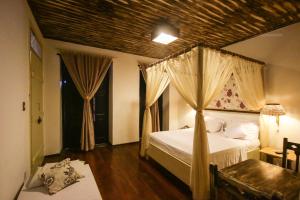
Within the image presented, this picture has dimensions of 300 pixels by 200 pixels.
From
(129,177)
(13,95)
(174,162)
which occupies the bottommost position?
(129,177)

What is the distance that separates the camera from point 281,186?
1416 mm

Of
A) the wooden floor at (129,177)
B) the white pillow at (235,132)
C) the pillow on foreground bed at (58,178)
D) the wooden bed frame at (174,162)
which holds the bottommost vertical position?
the wooden floor at (129,177)

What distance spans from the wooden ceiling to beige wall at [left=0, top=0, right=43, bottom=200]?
2.37 ft

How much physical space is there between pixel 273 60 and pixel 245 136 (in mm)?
Result: 1580

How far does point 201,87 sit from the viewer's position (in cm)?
211

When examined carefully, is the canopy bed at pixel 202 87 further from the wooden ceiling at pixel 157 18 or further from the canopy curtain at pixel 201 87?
the wooden ceiling at pixel 157 18

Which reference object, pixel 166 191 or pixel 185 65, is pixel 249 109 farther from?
pixel 166 191

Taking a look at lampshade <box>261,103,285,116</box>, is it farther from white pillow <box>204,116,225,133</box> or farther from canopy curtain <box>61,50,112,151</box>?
canopy curtain <box>61,50,112,151</box>

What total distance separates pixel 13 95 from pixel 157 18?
2294 mm

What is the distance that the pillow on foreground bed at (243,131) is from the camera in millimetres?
2965

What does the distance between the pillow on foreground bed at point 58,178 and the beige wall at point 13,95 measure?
29 centimetres

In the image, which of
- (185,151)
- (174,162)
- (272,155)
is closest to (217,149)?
(185,151)

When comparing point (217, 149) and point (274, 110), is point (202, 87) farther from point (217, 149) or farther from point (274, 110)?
point (274, 110)

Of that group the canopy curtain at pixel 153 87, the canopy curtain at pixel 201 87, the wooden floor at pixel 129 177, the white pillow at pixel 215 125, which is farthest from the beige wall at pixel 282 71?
the wooden floor at pixel 129 177
